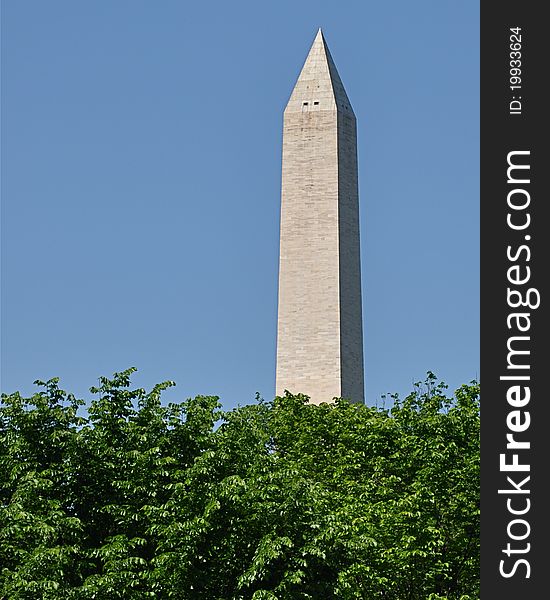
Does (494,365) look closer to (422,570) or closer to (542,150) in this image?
(542,150)

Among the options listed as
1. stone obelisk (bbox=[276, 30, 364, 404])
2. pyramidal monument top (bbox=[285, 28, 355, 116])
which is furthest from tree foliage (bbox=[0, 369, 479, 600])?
pyramidal monument top (bbox=[285, 28, 355, 116])

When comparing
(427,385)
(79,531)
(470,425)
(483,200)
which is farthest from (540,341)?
(427,385)

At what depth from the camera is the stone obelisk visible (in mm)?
56906

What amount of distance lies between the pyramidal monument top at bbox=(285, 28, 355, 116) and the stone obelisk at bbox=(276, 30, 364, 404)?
5 cm

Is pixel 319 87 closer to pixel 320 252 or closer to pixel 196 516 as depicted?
pixel 320 252

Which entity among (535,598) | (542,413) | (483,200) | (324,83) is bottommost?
(535,598)

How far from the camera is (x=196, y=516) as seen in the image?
27516 mm

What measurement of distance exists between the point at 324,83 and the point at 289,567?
1418 inches

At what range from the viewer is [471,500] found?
1319 inches

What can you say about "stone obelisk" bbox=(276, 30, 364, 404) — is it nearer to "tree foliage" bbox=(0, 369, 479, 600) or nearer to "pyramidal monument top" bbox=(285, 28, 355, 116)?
"pyramidal monument top" bbox=(285, 28, 355, 116)

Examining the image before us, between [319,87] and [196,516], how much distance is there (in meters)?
35.6

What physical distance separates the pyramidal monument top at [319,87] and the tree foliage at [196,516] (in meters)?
27.3

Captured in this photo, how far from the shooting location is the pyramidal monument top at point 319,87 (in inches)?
2356

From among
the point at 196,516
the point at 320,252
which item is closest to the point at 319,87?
the point at 320,252
